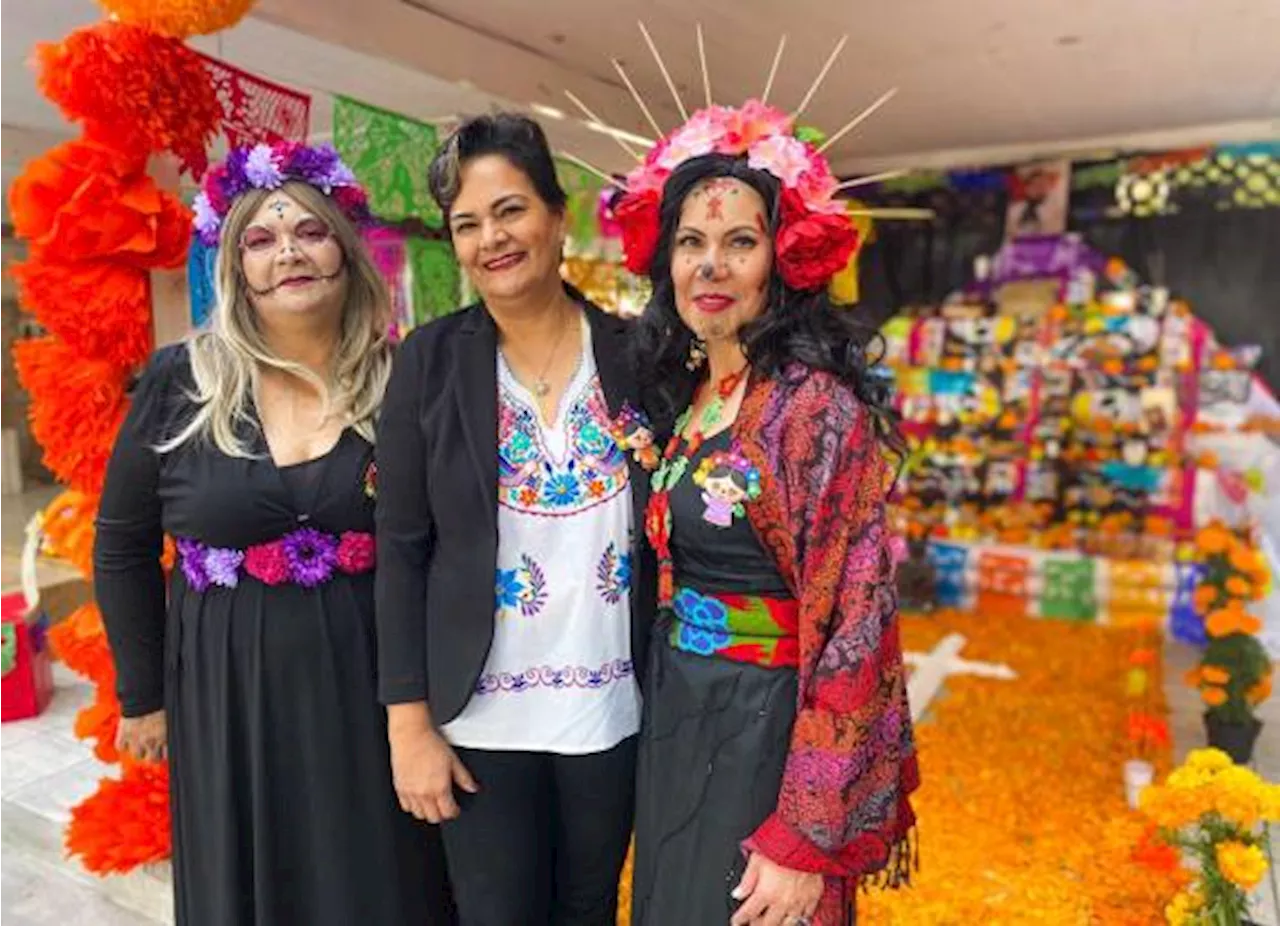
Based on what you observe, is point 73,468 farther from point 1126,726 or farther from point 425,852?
point 1126,726

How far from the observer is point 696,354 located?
4.66 ft

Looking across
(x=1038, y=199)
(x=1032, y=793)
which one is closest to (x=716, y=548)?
(x=1032, y=793)

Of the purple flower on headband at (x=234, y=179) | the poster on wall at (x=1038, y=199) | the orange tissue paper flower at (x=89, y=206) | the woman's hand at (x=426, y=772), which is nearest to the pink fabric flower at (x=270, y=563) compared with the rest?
the woman's hand at (x=426, y=772)

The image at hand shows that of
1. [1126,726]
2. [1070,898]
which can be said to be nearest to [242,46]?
[1070,898]

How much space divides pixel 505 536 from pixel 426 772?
0.37 m

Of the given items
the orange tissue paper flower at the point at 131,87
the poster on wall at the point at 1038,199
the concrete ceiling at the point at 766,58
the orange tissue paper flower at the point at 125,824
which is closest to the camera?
the orange tissue paper flower at the point at 131,87

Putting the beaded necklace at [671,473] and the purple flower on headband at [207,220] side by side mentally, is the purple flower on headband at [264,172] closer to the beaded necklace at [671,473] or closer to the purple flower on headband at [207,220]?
the purple flower on headband at [207,220]

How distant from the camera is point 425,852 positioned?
1.68m

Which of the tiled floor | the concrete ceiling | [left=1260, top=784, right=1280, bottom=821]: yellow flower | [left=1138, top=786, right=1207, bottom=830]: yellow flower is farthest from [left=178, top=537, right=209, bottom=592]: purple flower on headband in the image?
Answer: [left=1260, top=784, right=1280, bottom=821]: yellow flower

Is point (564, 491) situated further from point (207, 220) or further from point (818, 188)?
point (207, 220)

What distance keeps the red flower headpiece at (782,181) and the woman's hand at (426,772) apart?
0.82 metres

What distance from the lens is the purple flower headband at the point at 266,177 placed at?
1.58 meters

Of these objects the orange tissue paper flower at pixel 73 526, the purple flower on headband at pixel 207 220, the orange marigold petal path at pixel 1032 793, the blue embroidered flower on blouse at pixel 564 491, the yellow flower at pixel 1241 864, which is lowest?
the orange marigold petal path at pixel 1032 793

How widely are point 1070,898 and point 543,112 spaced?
2.95 metres
